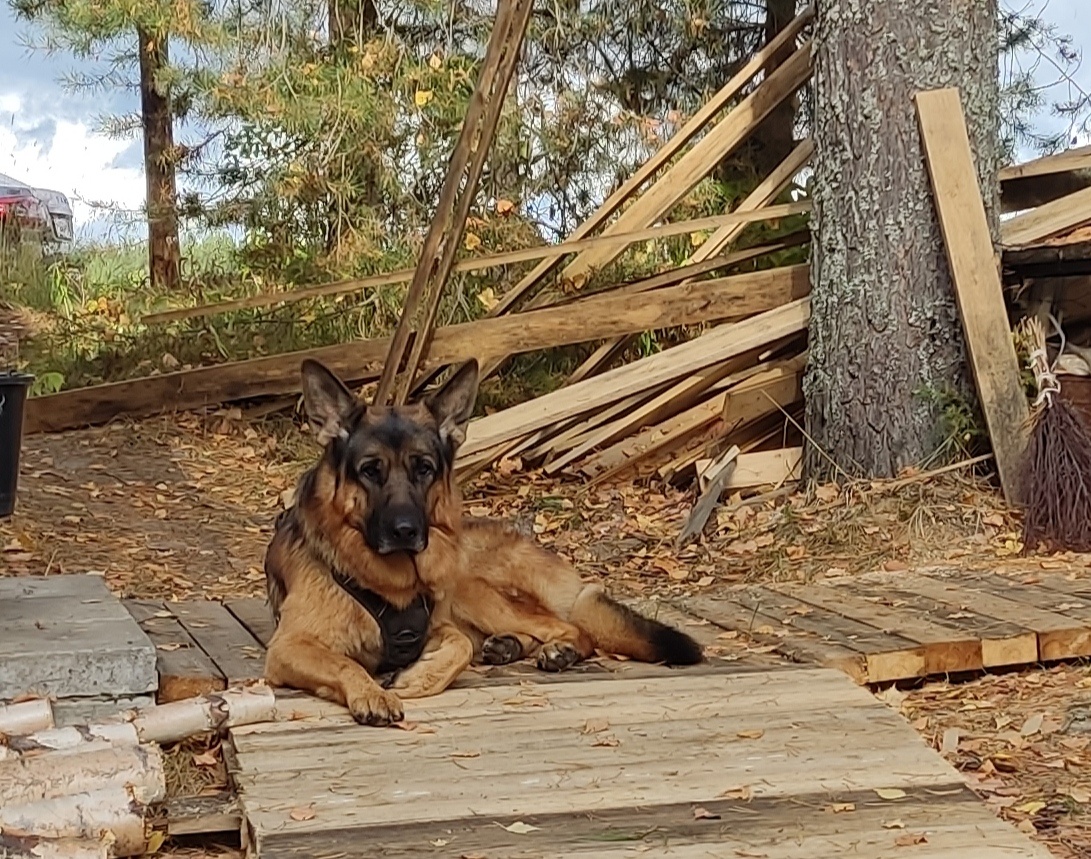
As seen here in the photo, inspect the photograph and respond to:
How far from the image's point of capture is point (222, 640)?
4543mm

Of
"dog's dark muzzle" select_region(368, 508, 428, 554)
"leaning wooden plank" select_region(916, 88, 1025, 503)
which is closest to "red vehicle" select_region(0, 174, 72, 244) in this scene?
"leaning wooden plank" select_region(916, 88, 1025, 503)

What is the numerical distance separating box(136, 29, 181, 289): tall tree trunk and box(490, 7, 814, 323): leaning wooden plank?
3616 mm

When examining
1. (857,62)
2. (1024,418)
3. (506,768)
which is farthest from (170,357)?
(506,768)

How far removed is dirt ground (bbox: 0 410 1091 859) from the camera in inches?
171

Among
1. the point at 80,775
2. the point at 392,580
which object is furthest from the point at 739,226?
the point at 80,775

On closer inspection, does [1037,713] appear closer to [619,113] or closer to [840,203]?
[840,203]

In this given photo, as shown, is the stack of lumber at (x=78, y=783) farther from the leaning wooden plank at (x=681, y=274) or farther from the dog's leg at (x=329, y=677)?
the leaning wooden plank at (x=681, y=274)

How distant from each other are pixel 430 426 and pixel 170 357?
568 centimetres

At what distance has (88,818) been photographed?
9.45ft

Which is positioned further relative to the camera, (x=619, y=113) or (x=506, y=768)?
(x=619, y=113)

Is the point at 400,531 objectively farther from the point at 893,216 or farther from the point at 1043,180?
the point at 1043,180

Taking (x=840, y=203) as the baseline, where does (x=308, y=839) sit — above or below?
below

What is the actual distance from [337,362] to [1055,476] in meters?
4.15

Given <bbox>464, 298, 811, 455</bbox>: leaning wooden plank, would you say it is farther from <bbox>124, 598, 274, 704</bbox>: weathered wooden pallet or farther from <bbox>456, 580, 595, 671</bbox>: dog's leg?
<bbox>456, 580, 595, 671</bbox>: dog's leg
